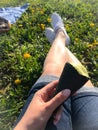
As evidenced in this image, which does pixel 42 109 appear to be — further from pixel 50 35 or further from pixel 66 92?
pixel 50 35

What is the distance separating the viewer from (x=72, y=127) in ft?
6.28

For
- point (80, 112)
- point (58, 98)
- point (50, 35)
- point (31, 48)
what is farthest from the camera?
point (31, 48)

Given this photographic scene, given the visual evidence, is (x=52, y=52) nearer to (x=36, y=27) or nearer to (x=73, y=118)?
(x=73, y=118)

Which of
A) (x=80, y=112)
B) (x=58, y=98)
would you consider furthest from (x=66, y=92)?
(x=80, y=112)

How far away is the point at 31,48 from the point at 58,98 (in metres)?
2.11

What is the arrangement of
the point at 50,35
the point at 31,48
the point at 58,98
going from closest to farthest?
the point at 58,98
the point at 50,35
the point at 31,48

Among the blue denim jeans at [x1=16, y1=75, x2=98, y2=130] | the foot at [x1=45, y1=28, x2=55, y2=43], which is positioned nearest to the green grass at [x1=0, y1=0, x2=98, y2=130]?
the foot at [x1=45, y1=28, x2=55, y2=43]

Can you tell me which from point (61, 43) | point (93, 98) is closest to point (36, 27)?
point (61, 43)

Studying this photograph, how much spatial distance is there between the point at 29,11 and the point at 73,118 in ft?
11.5

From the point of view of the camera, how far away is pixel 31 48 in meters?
3.69

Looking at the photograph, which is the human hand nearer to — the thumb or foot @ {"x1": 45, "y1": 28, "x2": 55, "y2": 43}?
the thumb

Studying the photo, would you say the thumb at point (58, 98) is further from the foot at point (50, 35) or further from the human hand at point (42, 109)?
the foot at point (50, 35)

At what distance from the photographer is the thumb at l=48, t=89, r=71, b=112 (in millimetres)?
1629

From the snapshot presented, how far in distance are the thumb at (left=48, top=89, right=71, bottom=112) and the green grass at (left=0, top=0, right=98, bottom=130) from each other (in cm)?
96
